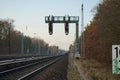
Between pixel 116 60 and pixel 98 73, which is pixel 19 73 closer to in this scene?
pixel 98 73

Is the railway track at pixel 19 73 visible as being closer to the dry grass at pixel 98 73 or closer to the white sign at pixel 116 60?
the dry grass at pixel 98 73

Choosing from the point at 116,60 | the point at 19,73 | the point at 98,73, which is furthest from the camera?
the point at 19,73

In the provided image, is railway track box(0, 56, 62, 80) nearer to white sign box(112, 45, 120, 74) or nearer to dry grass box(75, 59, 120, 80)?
dry grass box(75, 59, 120, 80)

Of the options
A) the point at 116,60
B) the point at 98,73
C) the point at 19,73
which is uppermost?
the point at 116,60

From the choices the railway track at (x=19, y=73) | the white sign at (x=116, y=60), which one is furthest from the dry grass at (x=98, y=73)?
the white sign at (x=116, y=60)

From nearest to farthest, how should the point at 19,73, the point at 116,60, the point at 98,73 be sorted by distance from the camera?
the point at 116,60 < the point at 98,73 < the point at 19,73

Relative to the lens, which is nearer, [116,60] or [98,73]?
[116,60]

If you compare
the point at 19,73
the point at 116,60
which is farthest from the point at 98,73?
the point at 116,60

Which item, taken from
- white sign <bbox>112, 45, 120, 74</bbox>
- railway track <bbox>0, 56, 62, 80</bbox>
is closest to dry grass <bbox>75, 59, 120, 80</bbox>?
railway track <bbox>0, 56, 62, 80</bbox>

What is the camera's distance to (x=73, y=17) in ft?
185

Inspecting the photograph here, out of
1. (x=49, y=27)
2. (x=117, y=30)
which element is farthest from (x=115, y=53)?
(x=49, y=27)

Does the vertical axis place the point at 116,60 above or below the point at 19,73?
above

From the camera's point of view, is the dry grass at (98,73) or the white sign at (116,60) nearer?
the white sign at (116,60)

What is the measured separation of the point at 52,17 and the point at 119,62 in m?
43.6
